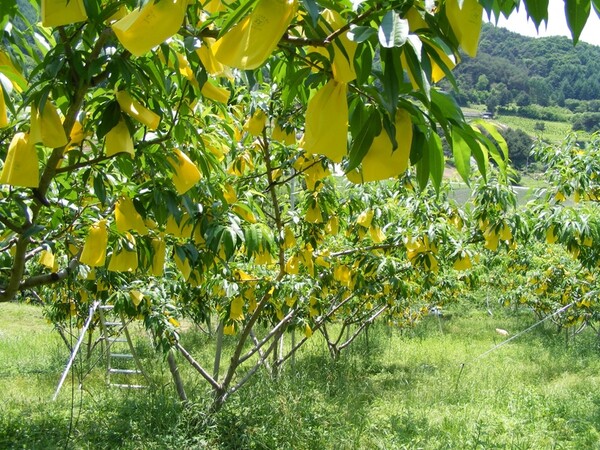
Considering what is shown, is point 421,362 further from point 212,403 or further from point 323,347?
point 212,403

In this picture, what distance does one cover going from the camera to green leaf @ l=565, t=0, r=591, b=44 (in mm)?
479

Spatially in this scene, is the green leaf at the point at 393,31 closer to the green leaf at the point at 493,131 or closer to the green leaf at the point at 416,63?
the green leaf at the point at 416,63

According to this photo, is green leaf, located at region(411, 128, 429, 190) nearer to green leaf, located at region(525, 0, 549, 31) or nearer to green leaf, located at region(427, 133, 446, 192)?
green leaf, located at region(427, 133, 446, 192)

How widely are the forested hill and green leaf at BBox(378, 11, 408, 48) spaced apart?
78.1 ft

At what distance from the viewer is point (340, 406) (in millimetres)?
4750

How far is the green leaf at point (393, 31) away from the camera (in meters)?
→ 0.45

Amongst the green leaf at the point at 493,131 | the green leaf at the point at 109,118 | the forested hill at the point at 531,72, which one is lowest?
the green leaf at the point at 493,131

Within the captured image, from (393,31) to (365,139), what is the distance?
157 mm

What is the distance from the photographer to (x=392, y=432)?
4090 millimetres

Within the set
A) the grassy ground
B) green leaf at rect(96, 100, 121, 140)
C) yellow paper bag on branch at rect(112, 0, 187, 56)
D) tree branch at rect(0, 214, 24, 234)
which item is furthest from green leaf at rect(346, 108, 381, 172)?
the grassy ground

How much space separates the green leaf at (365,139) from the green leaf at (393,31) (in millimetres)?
137

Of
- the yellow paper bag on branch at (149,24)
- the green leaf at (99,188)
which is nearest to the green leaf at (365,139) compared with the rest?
the yellow paper bag on branch at (149,24)

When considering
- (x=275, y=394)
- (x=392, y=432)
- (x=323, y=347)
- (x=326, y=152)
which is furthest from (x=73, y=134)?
(x=323, y=347)

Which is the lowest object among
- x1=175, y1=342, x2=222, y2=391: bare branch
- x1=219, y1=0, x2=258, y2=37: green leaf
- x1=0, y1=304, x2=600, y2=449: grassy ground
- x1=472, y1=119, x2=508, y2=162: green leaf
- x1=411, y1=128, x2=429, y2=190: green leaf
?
x1=0, y1=304, x2=600, y2=449: grassy ground
